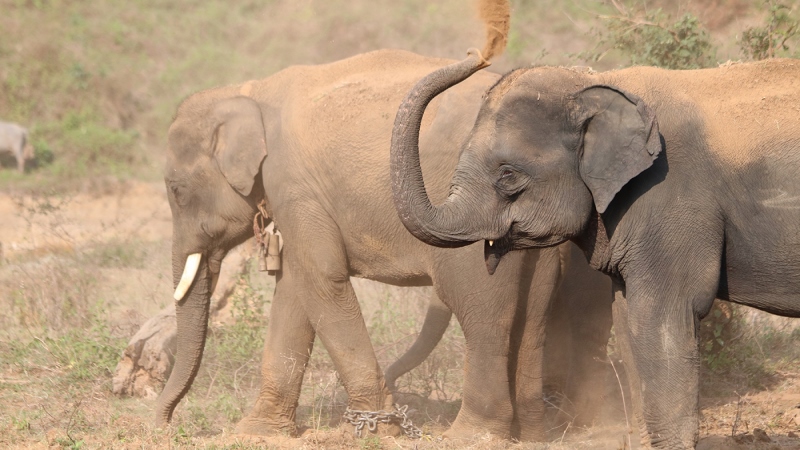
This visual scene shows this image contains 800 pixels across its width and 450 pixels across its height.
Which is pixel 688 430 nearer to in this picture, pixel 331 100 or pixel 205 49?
pixel 331 100

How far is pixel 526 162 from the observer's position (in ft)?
14.2

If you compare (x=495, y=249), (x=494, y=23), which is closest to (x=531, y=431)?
(x=495, y=249)

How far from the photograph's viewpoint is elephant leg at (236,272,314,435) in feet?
20.4

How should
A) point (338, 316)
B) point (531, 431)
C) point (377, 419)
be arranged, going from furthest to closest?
point (338, 316) → point (377, 419) → point (531, 431)

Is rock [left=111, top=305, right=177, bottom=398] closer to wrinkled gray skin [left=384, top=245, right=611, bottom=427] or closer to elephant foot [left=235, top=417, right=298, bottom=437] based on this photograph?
elephant foot [left=235, top=417, right=298, bottom=437]

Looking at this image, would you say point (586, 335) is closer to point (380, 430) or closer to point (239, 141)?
point (380, 430)

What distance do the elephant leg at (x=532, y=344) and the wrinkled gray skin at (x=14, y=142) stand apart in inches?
448

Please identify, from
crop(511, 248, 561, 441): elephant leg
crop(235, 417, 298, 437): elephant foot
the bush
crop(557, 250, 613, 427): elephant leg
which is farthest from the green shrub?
crop(235, 417, 298, 437): elephant foot

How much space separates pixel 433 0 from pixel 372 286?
1213 cm

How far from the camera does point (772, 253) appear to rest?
4223 millimetres

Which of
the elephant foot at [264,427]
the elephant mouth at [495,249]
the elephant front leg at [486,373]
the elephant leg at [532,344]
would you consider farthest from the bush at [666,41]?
the elephant foot at [264,427]

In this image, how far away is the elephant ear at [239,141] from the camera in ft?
20.3

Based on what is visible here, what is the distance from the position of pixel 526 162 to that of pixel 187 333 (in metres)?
2.95

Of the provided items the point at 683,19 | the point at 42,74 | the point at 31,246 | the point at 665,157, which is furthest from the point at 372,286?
the point at 42,74
